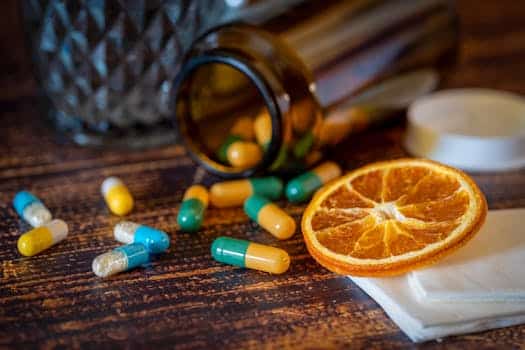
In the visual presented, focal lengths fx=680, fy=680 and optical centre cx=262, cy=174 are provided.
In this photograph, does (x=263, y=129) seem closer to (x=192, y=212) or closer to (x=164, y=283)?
(x=192, y=212)

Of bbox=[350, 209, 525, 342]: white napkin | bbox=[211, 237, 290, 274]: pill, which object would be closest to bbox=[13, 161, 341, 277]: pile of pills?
bbox=[211, 237, 290, 274]: pill

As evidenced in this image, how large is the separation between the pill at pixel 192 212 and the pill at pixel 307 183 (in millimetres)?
130

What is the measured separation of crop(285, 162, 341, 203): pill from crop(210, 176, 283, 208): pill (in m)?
0.02

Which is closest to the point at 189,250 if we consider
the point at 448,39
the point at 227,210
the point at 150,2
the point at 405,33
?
the point at 227,210

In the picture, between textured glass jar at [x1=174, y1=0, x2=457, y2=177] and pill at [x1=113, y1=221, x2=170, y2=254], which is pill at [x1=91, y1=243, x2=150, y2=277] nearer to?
pill at [x1=113, y1=221, x2=170, y2=254]

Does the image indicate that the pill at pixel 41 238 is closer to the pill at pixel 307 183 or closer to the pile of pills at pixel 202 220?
the pile of pills at pixel 202 220

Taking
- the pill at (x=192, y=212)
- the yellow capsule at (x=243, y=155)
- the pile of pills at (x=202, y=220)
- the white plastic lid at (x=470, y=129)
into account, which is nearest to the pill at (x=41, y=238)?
the pile of pills at (x=202, y=220)

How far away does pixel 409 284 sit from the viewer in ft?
2.65

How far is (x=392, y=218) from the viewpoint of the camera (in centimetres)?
86

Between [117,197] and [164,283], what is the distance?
0.20 meters

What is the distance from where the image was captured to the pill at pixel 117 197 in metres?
1.01

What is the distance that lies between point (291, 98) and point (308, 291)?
0.96ft

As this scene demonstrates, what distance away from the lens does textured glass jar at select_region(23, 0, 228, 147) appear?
108 cm

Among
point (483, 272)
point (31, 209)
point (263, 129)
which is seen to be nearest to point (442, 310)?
point (483, 272)
